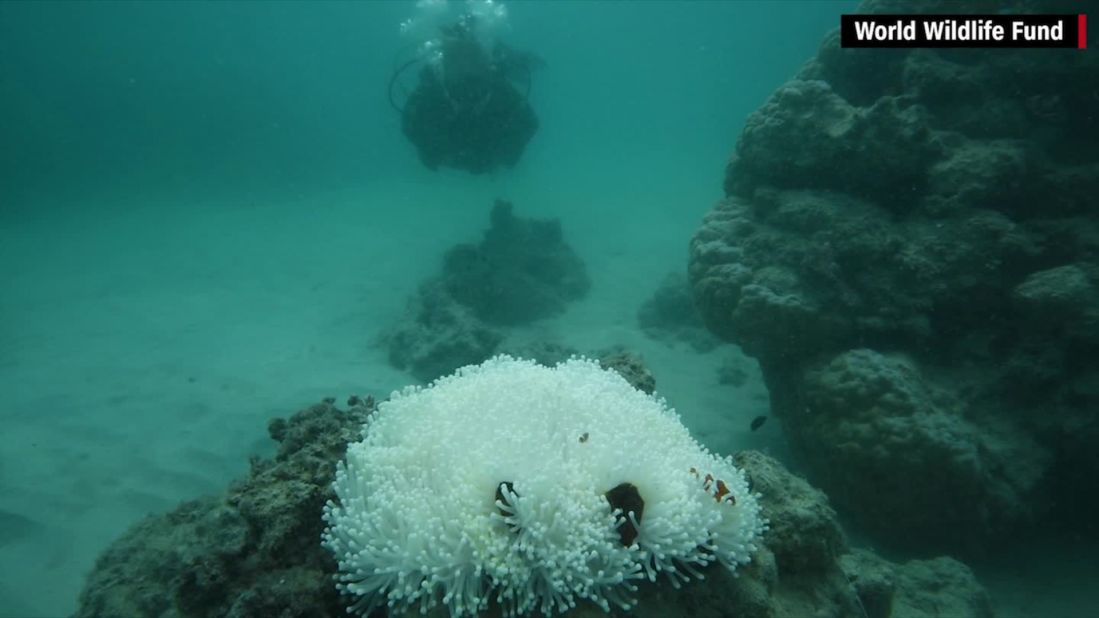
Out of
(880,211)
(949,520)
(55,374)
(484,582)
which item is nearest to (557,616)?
(484,582)

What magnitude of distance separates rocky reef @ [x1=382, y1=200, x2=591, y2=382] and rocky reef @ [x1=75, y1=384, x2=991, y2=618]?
22.2ft

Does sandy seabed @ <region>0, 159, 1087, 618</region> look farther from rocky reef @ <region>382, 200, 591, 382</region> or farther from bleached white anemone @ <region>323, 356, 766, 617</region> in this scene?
bleached white anemone @ <region>323, 356, 766, 617</region>

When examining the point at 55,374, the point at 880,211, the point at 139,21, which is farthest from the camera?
the point at 139,21

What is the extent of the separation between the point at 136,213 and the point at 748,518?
123 ft

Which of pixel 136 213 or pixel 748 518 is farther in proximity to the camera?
pixel 136 213

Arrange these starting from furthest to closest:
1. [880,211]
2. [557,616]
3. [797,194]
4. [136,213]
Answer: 1. [136,213]
2. [797,194]
3. [880,211]
4. [557,616]

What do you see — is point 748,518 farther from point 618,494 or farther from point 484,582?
point 484,582

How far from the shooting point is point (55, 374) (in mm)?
10914

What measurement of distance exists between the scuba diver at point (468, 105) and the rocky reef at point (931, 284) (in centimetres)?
873

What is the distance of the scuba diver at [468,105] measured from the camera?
47.4 ft

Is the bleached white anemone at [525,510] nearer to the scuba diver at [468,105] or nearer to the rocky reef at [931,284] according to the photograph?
the rocky reef at [931,284]

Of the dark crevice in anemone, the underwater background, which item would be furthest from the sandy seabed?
the dark crevice in anemone

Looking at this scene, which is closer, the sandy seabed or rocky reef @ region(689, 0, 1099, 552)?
rocky reef @ region(689, 0, 1099, 552)

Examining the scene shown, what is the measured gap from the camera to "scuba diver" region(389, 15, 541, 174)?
14.4 meters
